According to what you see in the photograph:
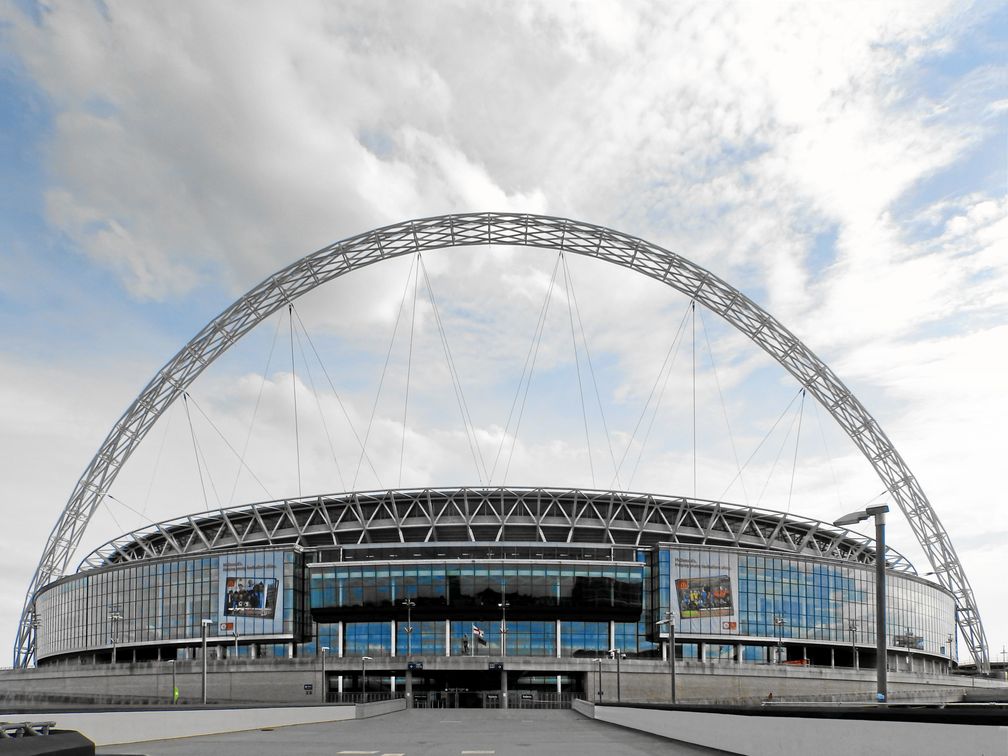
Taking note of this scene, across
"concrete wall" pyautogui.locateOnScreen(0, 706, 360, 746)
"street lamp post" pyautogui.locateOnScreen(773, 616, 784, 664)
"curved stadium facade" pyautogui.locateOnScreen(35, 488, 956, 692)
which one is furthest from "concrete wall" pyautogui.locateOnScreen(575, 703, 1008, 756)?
Result: "street lamp post" pyautogui.locateOnScreen(773, 616, 784, 664)

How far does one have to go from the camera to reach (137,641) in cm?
10481

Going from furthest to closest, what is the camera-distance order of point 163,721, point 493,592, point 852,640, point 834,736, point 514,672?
point 852,640
point 493,592
point 514,672
point 163,721
point 834,736

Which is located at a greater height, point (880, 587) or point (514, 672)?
point (880, 587)

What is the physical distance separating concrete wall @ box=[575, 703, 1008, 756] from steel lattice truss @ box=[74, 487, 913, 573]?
82.8 metres

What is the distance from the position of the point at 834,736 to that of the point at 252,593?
3729 inches

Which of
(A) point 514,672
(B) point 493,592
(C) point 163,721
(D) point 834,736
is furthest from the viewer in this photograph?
(B) point 493,592

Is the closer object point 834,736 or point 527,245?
point 834,736

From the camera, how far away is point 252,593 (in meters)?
99.7

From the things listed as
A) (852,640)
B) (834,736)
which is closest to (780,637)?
(852,640)

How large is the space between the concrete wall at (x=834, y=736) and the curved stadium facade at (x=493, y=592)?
74197 mm

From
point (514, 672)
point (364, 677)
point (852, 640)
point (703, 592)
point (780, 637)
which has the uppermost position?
point (703, 592)

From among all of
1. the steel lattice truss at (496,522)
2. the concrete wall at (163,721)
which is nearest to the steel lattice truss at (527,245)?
the steel lattice truss at (496,522)

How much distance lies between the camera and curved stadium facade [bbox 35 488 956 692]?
98688 mm

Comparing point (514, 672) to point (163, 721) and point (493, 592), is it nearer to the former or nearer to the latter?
point (493, 592)
